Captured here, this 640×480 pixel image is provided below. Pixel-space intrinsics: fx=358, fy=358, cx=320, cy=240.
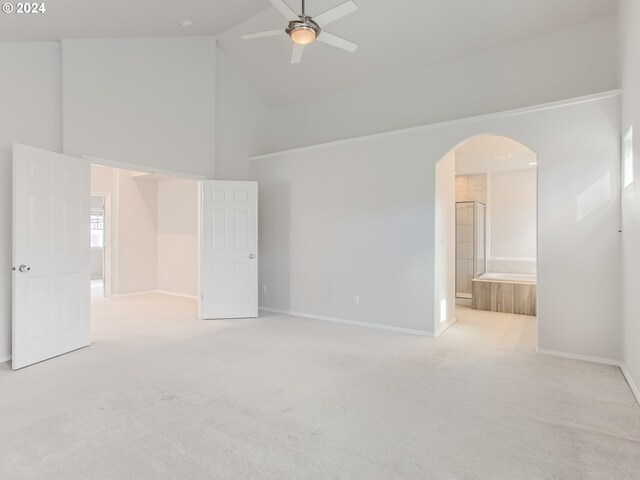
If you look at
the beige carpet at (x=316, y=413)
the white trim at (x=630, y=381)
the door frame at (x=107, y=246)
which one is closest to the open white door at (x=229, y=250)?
the beige carpet at (x=316, y=413)

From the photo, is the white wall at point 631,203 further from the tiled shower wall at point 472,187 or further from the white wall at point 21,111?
the white wall at point 21,111

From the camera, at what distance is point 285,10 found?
296cm

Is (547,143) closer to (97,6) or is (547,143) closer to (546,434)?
(546,434)

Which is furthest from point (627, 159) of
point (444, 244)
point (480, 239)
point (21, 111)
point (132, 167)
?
point (21, 111)

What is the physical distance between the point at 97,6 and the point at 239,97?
100 inches

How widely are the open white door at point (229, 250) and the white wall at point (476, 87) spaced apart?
1526mm

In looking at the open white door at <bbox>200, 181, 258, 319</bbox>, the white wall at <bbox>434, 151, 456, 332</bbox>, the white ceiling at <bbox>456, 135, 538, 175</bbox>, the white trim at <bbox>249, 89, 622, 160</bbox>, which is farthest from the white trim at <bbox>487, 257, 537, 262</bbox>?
the open white door at <bbox>200, 181, 258, 319</bbox>

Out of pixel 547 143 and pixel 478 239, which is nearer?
pixel 547 143

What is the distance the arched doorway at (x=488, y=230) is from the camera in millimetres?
5164

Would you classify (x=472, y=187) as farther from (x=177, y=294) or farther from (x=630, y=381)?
(x=177, y=294)

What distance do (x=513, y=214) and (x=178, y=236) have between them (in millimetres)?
7142

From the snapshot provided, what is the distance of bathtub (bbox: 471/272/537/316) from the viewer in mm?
5680

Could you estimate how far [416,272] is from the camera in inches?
180

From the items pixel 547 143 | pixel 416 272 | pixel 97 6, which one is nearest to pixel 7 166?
pixel 97 6
